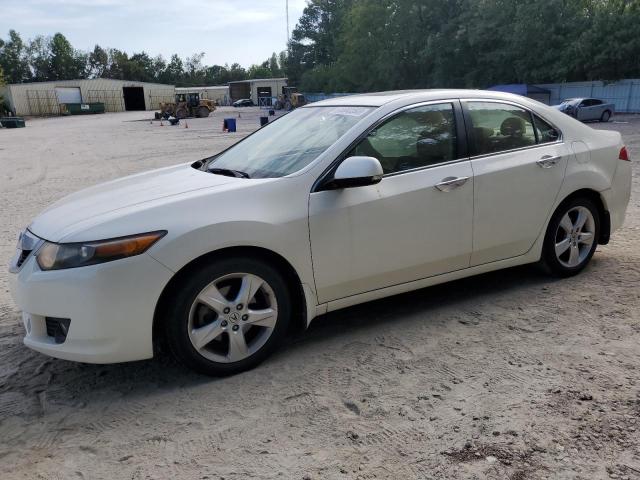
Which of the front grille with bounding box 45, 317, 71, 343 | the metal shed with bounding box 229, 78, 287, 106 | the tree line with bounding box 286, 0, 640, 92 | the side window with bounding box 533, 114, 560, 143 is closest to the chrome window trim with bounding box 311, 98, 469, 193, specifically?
the side window with bounding box 533, 114, 560, 143

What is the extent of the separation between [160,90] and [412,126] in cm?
9032

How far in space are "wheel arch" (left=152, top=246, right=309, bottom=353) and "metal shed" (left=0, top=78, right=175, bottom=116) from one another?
252 feet

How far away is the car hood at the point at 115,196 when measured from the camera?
319 centimetres

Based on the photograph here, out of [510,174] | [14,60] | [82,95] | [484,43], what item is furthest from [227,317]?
[14,60]

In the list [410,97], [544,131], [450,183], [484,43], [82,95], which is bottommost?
[450,183]

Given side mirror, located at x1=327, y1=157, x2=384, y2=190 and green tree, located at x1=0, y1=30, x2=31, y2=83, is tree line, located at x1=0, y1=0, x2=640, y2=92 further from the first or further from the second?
green tree, located at x1=0, y1=30, x2=31, y2=83

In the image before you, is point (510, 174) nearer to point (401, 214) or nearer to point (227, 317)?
point (401, 214)

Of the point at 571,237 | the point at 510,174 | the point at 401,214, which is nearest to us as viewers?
the point at 401,214

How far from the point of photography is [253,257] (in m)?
3.23

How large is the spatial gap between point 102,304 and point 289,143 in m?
1.74

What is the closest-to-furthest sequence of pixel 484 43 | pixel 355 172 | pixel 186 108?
pixel 355 172, pixel 484 43, pixel 186 108

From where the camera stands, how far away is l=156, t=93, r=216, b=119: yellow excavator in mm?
49500

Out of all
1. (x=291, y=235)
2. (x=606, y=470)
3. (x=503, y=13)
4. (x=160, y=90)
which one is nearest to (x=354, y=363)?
(x=291, y=235)

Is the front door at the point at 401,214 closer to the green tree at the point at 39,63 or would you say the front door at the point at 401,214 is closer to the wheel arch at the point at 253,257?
the wheel arch at the point at 253,257
